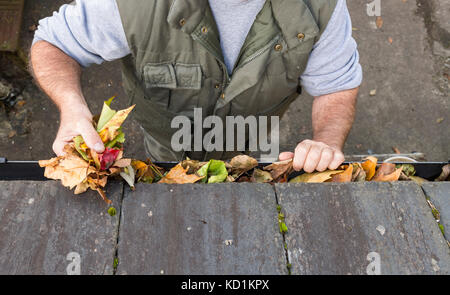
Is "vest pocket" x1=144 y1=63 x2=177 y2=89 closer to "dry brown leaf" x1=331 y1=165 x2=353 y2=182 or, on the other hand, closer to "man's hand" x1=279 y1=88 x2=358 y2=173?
"man's hand" x1=279 y1=88 x2=358 y2=173

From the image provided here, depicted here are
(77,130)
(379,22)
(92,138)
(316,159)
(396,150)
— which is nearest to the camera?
(92,138)

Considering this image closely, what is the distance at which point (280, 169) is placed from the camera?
5.83 feet

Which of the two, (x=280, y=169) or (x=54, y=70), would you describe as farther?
(x=54, y=70)

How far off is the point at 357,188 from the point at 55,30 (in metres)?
1.92

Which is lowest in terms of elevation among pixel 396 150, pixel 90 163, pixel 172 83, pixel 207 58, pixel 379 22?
pixel 396 150

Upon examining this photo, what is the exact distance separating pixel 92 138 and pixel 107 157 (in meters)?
0.14

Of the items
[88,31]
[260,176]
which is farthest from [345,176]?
[88,31]

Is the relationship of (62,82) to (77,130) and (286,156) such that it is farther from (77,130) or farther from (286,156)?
(286,156)

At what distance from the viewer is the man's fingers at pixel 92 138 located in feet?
4.83

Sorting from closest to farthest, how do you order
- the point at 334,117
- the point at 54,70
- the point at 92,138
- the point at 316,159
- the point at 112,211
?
the point at 112,211 → the point at 92,138 → the point at 316,159 → the point at 54,70 → the point at 334,117

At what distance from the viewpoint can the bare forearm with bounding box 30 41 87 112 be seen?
7.13ft

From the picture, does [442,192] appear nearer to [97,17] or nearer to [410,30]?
[97,17]
